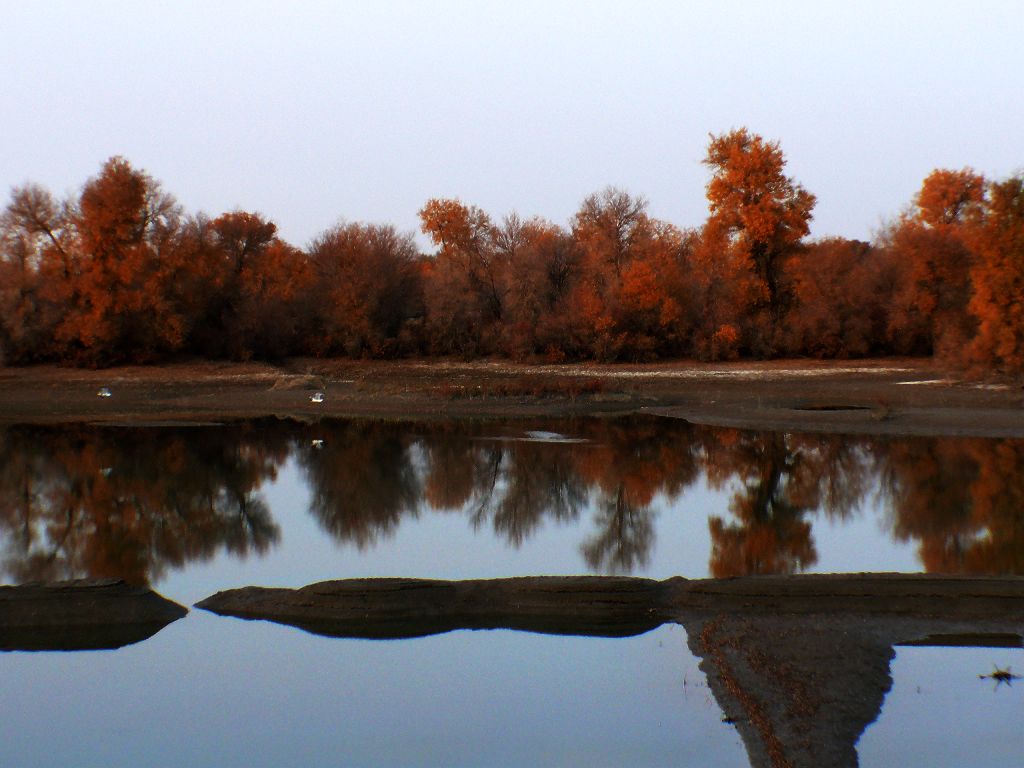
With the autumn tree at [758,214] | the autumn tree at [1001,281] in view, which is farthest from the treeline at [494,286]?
the autumn tree at [1001,281]

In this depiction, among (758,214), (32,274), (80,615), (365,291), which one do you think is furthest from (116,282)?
(80,615)

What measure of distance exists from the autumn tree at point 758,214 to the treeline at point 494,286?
76 mm

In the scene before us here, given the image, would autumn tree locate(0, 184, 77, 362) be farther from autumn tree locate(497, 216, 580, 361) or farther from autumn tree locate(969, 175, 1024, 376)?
autumn tree locate(969, 175, 1024, 376)

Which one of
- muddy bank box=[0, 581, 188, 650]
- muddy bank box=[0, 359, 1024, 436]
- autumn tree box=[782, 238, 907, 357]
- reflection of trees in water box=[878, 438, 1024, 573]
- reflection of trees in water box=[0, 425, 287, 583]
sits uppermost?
autumn tree box=[782, 238, 907, 357]

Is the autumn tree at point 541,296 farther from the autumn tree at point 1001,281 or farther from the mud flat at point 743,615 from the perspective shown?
the mud flat at point 743,615

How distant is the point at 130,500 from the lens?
1991cm

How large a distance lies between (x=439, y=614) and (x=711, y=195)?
141 feet

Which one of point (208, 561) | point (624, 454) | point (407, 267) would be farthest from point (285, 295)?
point (208, 561)

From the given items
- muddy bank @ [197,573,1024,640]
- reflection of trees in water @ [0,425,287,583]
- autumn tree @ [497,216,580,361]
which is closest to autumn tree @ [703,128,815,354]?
autumn tree @ [497,216,580,361]

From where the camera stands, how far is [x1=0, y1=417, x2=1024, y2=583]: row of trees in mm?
15531

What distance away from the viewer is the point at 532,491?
68.4ft

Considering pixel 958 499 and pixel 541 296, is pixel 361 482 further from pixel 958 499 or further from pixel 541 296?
pixel 541 296

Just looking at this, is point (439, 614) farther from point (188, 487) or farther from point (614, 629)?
point (188, 487)

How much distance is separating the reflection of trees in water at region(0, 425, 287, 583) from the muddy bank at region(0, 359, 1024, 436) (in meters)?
6.65
